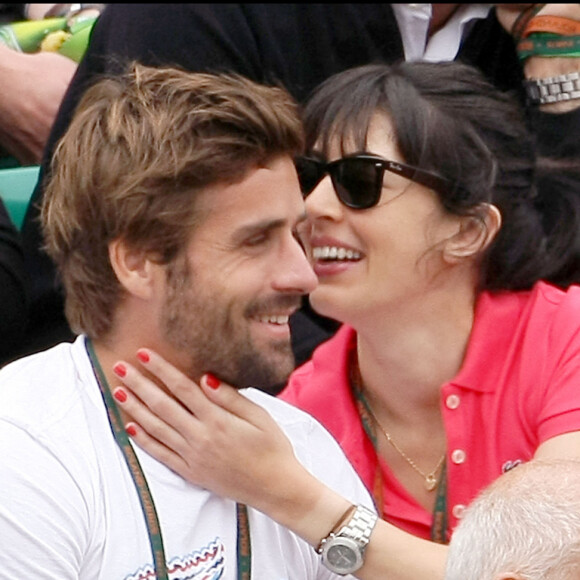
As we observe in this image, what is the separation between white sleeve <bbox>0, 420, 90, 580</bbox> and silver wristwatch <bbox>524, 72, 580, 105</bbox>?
1504 mm

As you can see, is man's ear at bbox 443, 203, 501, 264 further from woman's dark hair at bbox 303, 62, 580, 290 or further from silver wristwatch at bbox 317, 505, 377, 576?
silver wristwatch at bbox 317, 505, 377, 576

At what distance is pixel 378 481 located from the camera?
2.60 metres

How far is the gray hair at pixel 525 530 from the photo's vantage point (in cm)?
163

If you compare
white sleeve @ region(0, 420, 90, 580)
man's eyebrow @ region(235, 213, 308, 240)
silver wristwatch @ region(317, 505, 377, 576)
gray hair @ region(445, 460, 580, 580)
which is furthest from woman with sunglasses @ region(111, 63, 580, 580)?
white sleeve @ region(0, 420, 90, 580)

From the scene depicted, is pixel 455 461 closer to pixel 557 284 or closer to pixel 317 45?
pixel 557 284

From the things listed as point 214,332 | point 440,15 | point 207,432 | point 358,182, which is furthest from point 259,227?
point 440,15

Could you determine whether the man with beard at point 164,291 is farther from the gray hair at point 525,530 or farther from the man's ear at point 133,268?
the gray hair at point 525,530

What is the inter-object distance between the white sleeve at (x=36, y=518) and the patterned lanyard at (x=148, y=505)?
0.10 m

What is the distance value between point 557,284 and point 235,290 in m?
0.94

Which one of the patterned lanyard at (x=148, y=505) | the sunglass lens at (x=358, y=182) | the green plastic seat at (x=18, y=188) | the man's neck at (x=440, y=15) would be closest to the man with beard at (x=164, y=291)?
the patterned lanyard at (x=148, y=505)

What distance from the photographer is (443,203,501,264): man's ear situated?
2.55m

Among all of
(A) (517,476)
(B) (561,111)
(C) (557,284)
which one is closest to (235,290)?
(A) (517,476)

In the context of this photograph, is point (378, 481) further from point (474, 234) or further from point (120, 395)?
point (120, 395)

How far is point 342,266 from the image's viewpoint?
2.52m
